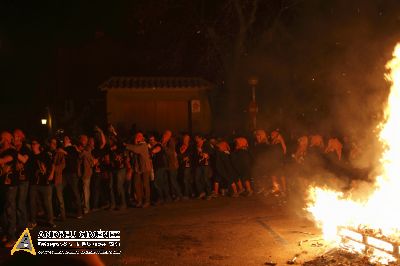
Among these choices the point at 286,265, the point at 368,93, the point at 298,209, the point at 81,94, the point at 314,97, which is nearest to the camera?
the point at 286,265

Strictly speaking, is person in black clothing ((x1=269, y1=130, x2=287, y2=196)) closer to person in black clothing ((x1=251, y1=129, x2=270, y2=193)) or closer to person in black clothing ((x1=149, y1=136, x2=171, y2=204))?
person in black clothing ((x1=251, y1=129, x2=270, y2=193))

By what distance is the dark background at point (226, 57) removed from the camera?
1421 centimetres

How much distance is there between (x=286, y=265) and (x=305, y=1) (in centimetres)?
1352

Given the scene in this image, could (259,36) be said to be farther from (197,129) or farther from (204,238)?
(204,238)

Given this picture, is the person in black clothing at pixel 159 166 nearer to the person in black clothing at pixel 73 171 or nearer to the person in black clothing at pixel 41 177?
the person in black clothing at pixel 73 171

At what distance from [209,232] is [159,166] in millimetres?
3442

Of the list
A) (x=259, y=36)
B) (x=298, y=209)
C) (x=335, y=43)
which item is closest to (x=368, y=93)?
(x=335, y=43)

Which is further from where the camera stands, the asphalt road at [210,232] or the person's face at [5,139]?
the person's face at [5,139]

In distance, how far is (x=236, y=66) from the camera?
62.0 feet

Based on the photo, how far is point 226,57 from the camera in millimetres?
19344

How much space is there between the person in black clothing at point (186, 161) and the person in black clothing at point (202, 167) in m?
0.16

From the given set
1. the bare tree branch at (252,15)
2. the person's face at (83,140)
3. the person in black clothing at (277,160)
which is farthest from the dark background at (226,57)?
the person's face at (83,140)

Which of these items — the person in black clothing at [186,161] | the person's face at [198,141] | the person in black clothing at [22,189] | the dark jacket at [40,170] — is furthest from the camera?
the person's face at [198,141]

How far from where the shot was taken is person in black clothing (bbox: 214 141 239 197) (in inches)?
496
